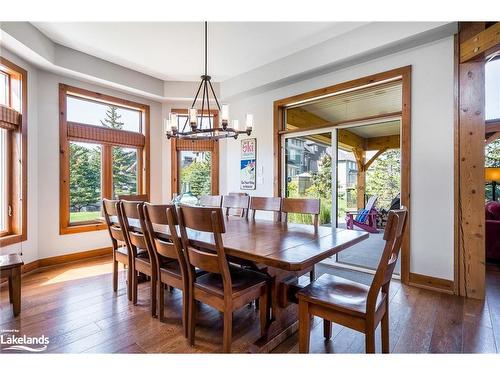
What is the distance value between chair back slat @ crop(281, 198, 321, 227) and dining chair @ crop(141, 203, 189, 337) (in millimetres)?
1214

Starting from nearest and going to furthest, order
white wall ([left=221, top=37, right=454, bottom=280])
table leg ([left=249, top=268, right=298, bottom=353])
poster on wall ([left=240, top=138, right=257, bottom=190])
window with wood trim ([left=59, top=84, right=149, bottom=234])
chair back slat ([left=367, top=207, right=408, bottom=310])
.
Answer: chair back slat ([left=367, top=207, right=408, bottom=310]) < table leg ([left=249, top=268, right=298, bottom=353]) < white wall ([left=221, top=37, right=454, bottom=280]) < window with wood trim ([left=59, top=84, right=149, bottom=234]) < poster on wall ([left=240, top=138, right=257, bottom=190])

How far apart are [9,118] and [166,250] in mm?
2811

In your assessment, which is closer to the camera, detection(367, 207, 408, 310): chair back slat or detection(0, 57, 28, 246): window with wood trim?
detection(367, 207, 408, 310): chair back slat

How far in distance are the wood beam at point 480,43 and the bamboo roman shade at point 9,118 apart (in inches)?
197

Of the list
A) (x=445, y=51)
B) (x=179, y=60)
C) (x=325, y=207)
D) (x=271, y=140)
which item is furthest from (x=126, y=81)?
(x=445, y=51)

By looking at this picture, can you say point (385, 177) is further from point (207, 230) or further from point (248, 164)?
point (207, 230)

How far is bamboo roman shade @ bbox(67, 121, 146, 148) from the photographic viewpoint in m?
3.85

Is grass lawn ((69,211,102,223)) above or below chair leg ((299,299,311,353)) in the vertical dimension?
above

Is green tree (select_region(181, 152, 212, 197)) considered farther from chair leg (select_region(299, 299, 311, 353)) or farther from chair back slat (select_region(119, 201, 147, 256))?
chair leg (select_region(299, 299, 311, 353))

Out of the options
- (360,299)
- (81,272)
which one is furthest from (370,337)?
(81,272)

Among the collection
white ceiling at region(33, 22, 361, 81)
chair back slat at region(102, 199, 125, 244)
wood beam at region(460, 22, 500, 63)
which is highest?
white ceiling at region(33, 22, 361, 81)

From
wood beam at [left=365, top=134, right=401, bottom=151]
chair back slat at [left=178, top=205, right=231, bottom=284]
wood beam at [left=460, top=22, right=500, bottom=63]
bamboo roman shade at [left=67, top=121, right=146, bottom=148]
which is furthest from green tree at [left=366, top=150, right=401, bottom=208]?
bamboo roman shade at [left=67, top=121, right=146, bottom=148]

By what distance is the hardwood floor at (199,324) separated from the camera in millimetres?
1783
